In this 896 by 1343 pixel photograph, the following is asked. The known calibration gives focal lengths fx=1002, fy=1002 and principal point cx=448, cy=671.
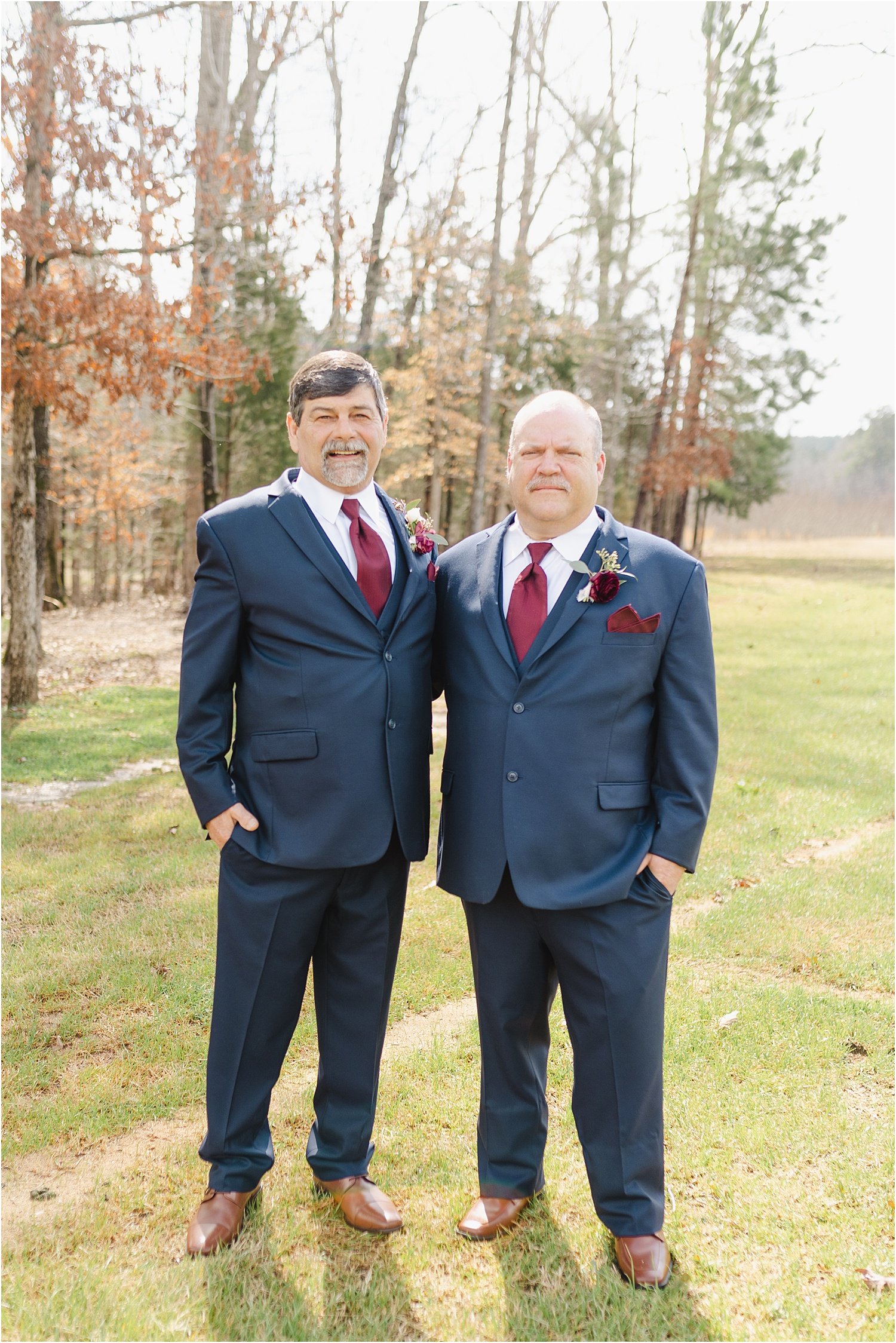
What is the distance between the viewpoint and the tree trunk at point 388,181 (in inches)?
656

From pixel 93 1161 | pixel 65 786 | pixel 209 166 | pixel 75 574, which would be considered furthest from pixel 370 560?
pixel 75 574

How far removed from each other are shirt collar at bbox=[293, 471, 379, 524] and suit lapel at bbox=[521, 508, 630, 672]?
0.65 meters

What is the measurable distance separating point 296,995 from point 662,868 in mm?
1164

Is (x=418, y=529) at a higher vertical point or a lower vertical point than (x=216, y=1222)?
higher

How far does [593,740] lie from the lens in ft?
9.06

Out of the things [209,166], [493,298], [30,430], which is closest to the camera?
[30,430]

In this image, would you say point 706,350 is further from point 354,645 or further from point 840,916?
point 354,645

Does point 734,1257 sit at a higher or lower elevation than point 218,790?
lower

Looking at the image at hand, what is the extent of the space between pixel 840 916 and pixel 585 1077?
125 inches

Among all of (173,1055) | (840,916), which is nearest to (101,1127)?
(173,1055)

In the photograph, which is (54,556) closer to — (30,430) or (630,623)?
(30,430)

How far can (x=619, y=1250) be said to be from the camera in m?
2.82

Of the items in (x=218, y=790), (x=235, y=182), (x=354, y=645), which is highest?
(x=235, y=182)

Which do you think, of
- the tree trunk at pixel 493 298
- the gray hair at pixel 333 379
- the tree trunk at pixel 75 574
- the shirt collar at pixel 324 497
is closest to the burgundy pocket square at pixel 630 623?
the shirt collar at pixel 324 497
